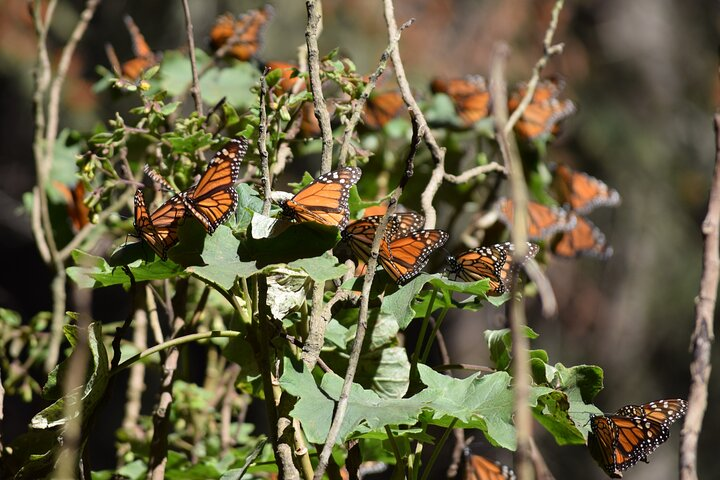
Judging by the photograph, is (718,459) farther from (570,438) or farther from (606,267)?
(570,438)

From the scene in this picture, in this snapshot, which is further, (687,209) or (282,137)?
(687,209)

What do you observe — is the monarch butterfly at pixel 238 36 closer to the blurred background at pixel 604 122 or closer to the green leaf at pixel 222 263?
the green leaf at pixel 222 263

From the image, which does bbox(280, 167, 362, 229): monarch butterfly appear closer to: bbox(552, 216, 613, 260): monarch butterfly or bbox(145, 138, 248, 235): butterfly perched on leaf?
bbox(145, 138, 248, 235): butterfly perched on leaf

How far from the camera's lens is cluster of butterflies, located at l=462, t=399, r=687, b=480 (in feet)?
2.57

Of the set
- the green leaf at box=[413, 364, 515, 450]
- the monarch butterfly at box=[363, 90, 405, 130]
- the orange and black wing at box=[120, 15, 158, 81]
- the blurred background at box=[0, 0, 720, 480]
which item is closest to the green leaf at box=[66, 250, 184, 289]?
the green leaf at box=[413, 364, 515, 450]

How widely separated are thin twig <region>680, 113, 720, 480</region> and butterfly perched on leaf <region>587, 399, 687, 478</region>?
34mm

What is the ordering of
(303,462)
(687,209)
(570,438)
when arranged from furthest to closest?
(687,209) < (570,438) < (303,462)

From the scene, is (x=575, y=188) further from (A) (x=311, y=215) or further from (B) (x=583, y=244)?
(A) (x=311, y=215)

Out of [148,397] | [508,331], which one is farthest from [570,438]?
[148,397]

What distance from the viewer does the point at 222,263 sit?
2.38ft

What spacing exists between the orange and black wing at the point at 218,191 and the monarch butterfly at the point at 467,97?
2.54 ft

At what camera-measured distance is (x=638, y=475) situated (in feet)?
14.6

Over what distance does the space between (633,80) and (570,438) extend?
4.16 metres

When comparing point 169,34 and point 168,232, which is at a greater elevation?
point 169,34
